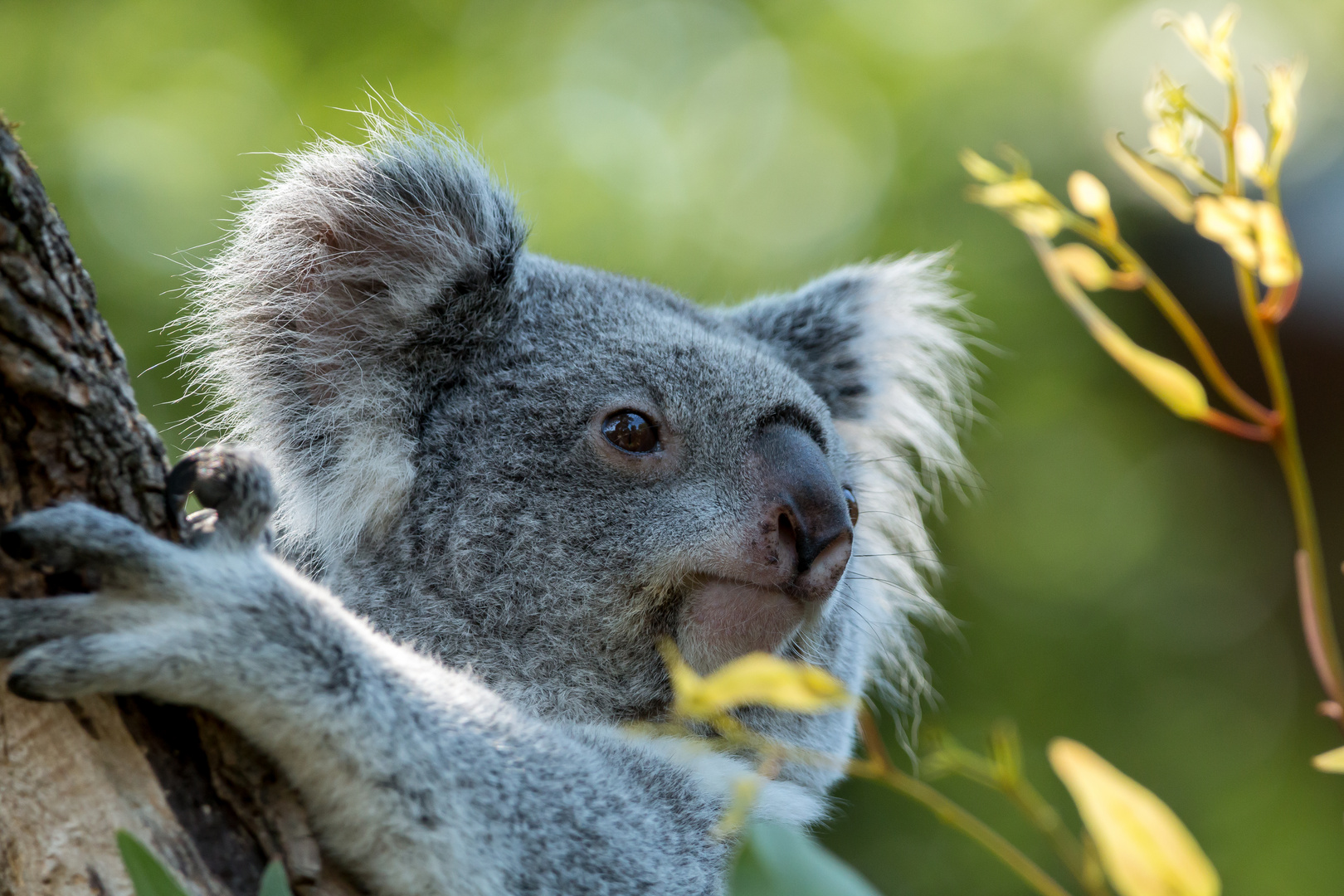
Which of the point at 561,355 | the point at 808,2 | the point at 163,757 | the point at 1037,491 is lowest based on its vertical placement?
the point at 163,757

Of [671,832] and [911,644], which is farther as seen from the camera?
[911,644]

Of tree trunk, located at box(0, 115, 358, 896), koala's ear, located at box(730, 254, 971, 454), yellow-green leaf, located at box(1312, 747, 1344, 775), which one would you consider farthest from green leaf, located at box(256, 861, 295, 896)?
koala's ear, located at box(730, 254, 971, 454)

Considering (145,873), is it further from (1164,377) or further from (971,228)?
(971,228)

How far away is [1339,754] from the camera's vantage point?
77 cm

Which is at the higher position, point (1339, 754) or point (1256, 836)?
point (1256, 836)

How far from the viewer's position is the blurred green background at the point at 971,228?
550cm

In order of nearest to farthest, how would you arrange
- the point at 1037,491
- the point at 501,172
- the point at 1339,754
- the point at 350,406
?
the point at 1339,754
the point at 350,406
the point at 501,172
the point at 1037,491

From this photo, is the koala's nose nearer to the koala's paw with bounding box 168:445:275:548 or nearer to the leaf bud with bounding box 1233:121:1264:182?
the koala's paw with bounding box 168:445:275:548

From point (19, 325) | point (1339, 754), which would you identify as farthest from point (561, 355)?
point (1339, 754)

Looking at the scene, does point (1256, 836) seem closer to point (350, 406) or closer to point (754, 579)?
point (754, 579)

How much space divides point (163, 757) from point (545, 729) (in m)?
0.49

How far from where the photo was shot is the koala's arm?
1.04 meters

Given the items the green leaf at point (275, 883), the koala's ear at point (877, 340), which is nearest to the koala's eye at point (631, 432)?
the koala's ear at point (877, 340)

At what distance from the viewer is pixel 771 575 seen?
1816 millimetres
